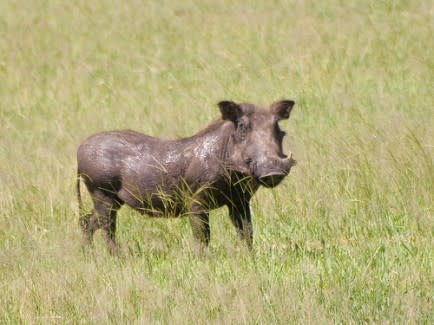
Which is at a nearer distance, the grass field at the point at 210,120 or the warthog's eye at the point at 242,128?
the grass field at the point at 210,120

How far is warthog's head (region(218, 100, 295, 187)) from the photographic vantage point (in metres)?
6.05

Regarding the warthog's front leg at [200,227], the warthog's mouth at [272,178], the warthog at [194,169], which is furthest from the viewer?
the warthog's front leg at [200,227]

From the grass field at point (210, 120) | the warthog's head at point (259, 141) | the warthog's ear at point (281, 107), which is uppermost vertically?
the warthog's ear at point (281, 107)

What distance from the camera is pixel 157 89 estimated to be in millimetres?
11742

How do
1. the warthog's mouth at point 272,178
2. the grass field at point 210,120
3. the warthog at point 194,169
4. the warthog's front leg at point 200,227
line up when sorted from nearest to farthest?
the grass field at point 210,120, the warthog's mouth at point 272,178, the warthog at point 194,169, the warthog's front leg at point 200,227

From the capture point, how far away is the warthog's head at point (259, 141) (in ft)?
19.9

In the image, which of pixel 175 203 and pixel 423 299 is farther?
pixel 175 203

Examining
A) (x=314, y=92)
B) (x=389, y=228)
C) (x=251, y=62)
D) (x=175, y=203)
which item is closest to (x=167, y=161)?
(x=175, y=203)

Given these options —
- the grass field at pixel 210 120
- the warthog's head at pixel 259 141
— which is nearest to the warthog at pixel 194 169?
the warthog's head at pixel 259 141

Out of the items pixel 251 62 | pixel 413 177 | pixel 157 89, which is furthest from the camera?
pixel 251 62

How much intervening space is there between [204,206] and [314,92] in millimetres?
4672

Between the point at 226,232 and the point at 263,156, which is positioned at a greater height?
the point at 263,156

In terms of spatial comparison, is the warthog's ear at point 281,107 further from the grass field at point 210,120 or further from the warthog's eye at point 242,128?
the grass field at point 210,120

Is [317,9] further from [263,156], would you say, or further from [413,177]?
[263,156]
